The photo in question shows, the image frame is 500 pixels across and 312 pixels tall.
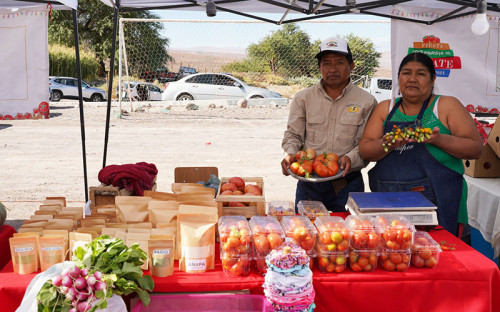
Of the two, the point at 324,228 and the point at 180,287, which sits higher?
the point at 324,228

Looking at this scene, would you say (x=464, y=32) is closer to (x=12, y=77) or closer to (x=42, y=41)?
(x=42, y=41)

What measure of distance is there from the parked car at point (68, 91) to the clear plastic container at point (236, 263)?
20768 millimetres

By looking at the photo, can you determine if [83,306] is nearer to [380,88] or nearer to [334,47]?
[334,47]

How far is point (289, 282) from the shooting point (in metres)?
1.87

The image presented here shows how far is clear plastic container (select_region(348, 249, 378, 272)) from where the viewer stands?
87.0 inches

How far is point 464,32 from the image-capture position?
175 inches

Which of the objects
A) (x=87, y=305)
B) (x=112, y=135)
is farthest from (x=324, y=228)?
(x=112, y=135)

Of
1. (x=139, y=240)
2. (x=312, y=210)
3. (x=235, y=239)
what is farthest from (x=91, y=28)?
(x=235, y=239)

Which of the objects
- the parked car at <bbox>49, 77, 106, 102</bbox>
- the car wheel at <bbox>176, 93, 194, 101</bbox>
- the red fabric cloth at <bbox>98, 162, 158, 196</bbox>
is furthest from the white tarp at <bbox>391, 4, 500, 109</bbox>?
the parked car at <bbox>49, 77, 106, 102</bbox>

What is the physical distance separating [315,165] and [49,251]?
1734 millimetres

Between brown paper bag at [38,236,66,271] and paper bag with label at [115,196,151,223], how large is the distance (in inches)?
18.4

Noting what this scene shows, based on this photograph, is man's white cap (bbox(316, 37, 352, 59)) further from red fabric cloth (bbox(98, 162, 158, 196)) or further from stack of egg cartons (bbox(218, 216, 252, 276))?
red fabric cloth (bbox(98, 162, 158, 196))

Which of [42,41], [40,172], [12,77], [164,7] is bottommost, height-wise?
[40,172]

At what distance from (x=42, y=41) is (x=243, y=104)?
1365 centimetres
